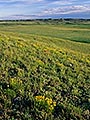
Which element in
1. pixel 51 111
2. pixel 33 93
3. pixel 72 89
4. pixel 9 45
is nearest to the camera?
pixel 51 111

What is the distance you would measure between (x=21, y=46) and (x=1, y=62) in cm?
593

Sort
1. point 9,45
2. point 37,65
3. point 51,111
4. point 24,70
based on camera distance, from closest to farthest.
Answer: point 51,111
point 24,70
point 37,65
point 9,45

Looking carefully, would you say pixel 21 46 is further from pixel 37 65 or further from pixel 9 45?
pixel 37 65

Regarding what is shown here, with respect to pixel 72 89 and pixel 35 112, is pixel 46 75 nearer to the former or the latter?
pixel 72 89

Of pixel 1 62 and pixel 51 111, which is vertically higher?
pixel 1 62

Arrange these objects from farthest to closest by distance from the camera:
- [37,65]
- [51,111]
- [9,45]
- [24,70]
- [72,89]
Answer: [9,45] → [37,65] → [24,70] → [72,89] → [51,111]

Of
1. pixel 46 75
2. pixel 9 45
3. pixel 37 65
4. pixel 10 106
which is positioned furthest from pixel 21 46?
pixel 10 106

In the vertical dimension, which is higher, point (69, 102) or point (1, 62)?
point (1, 62)

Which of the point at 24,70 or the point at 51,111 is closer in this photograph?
the point at 51,111

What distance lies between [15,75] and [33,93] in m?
2.06

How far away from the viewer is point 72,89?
16141mm

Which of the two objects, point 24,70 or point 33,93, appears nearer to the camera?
point 33,93

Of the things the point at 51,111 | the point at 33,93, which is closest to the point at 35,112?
the point at 51,111

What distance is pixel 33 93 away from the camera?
47.9 feet
